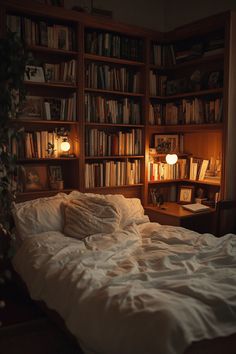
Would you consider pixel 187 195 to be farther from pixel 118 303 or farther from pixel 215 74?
pixel 118 303

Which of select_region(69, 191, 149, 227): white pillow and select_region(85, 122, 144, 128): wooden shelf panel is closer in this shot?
select_region(69, 191, 149, 227): white pillow

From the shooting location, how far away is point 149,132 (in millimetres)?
3883

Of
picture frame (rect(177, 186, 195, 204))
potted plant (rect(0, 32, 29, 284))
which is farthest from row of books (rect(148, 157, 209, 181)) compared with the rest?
potted plant (rect(0, 32, 29, 284))

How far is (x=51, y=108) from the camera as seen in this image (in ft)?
10.8

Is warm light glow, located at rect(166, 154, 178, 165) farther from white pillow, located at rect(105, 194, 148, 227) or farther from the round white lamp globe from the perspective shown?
the round white lamp globe

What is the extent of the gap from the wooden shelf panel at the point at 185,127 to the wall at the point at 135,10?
1.17 m

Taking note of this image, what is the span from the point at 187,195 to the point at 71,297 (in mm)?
2241

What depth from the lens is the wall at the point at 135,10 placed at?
362cm

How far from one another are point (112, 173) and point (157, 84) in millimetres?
1139

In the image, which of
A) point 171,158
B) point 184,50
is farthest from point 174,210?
point 184,50

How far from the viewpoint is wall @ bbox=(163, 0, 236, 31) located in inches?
140

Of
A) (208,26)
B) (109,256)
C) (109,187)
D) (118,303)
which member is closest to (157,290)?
(118,303)

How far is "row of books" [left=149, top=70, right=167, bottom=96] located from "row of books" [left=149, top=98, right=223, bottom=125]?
0.14 meters

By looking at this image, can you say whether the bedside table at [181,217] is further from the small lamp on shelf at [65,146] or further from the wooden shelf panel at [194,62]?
the wooden shelf panel at [194,62]
